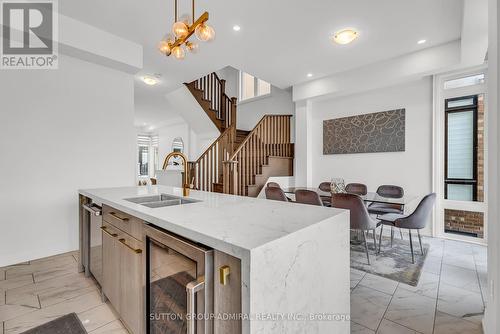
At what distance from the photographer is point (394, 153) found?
13.8ft

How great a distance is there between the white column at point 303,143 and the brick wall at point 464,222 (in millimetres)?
2487

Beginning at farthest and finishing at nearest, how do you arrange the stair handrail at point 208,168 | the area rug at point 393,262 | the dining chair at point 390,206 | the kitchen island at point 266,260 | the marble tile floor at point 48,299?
the stair handrail at point 208,168 < the dining chair at point 390,206 < the area rug at point 393,262 < the marble tile floor at point 48,299 < the kitchen island at point 266,260

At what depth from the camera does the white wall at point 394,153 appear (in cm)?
393

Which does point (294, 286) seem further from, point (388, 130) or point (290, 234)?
point (388, 130)

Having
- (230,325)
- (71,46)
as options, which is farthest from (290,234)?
(71,46)

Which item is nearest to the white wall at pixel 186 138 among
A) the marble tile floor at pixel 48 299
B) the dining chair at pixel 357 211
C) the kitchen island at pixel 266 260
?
the dining chair at pixel 357 211

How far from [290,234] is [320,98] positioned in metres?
4.75

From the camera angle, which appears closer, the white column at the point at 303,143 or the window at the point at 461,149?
the window at the point at 461,149

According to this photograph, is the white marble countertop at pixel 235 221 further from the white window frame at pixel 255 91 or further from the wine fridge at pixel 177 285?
the white window frame at pixel 255 91

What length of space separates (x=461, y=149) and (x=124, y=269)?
15.8 ft

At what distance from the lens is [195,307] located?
3.05 ft

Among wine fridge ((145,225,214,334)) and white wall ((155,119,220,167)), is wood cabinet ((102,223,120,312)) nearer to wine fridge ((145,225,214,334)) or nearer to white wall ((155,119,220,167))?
wine fridge ((145,225,214,334))

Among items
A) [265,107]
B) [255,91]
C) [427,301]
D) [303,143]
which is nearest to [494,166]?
[427,301]

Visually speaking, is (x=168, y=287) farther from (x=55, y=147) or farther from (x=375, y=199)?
(x=55, y=147)
